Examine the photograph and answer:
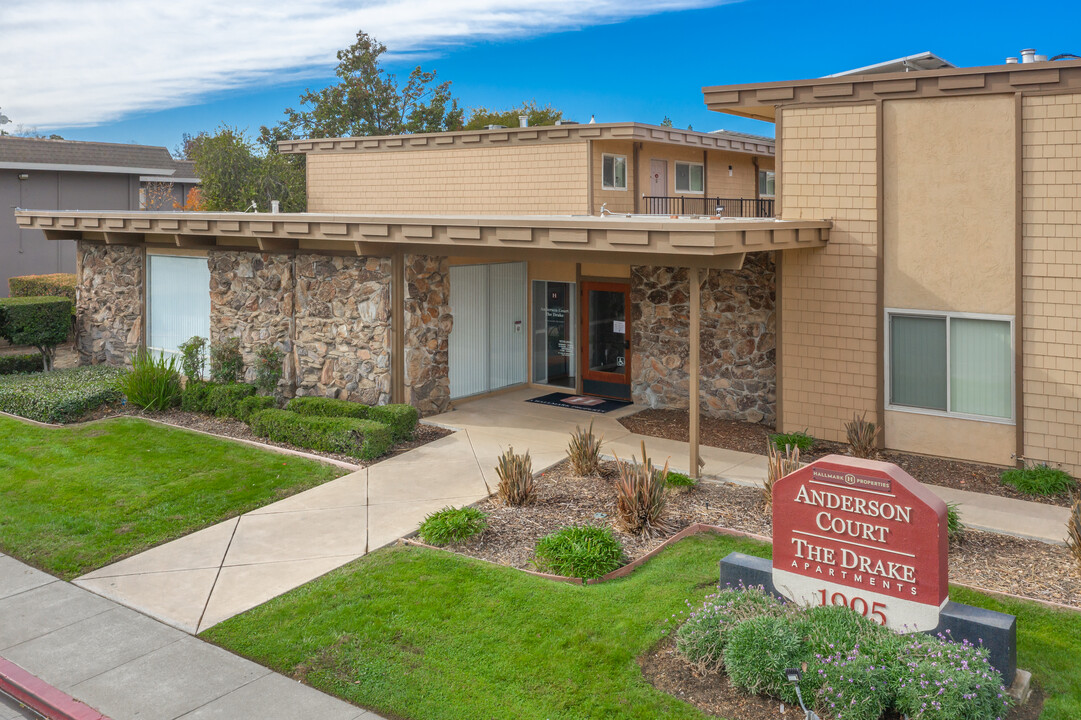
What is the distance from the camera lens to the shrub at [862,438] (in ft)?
41.4

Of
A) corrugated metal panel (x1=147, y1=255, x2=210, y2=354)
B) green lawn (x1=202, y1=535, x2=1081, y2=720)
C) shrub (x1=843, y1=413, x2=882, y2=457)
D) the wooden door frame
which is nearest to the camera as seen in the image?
green lawn (x1=202, y1=535, x2=1081, y2=720)

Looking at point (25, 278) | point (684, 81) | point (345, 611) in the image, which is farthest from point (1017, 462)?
point (684, 81)

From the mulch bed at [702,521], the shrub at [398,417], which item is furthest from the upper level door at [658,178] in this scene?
the mulch bed at [702,521]

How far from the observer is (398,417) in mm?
14133

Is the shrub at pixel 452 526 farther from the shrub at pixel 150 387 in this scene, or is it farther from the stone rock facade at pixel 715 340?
the shrub at pixel 150 387

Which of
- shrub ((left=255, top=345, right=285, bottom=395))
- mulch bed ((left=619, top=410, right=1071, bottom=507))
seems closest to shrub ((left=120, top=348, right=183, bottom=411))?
shrub ((left=255, top=345, right=285, bottom=395))

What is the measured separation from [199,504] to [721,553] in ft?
21.5

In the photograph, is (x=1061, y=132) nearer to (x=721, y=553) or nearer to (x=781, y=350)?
(x=781, y=350)

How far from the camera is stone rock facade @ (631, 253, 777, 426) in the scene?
1476 centimetres

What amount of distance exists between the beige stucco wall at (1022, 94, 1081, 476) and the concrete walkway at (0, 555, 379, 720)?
31.8 ft

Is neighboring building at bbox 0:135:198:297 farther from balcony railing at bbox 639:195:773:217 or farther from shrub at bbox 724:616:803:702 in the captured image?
shrub at bbox 724:616:803:702

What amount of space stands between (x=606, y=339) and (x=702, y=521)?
7.24 m

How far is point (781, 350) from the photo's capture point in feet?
46.2

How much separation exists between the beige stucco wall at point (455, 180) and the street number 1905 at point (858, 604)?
13.7m
